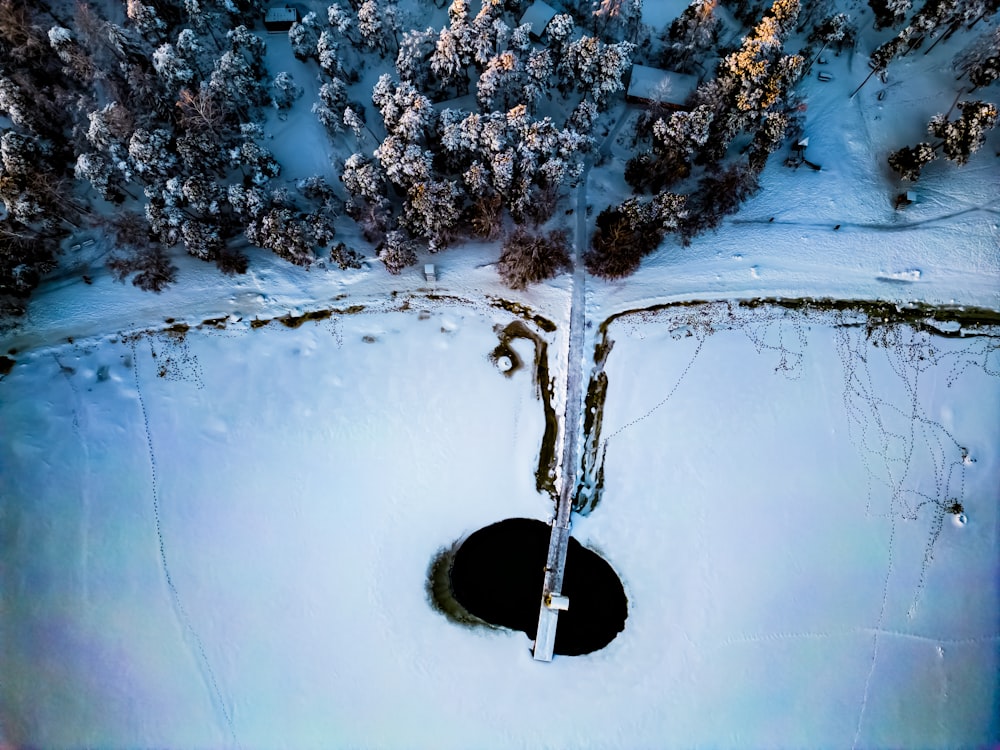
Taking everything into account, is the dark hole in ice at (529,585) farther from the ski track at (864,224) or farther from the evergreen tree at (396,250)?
the ski track at (864,224)

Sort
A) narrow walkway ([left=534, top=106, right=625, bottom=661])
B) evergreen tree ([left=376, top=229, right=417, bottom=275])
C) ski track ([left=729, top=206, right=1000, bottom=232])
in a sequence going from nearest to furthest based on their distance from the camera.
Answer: narrow walkway ([left=534, top=106, right=625, bottom=661])
evergreen tree ([left=376, top=229, right=417, bottom=275])
ski track ([left=729, top=206, right=1000, bottom=232])

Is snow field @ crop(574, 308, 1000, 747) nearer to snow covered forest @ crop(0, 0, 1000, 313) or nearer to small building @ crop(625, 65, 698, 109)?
snow covered forest @ crop(0, 0, 1000, 313)

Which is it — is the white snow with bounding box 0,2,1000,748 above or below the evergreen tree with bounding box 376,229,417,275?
below

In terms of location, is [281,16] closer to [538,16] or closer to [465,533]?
[538,16]

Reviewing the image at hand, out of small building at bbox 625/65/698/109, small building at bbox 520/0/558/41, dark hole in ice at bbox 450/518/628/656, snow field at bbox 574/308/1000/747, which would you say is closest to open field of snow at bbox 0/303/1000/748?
snow field at bbox 574/308/1000/747

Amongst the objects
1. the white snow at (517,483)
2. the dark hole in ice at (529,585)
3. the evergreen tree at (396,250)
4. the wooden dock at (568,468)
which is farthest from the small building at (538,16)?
the dark hole in ice at (529,585)

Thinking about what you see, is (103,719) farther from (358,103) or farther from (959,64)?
(959,64)
